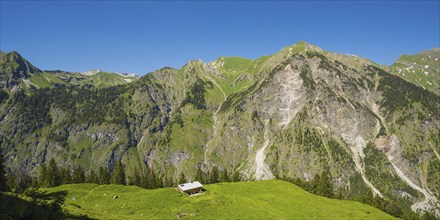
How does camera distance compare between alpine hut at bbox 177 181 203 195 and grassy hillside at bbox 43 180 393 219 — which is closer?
grassy hillside at bbox 43 180 393 219

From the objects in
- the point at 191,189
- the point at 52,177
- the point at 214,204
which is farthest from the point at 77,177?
the point at 214,204

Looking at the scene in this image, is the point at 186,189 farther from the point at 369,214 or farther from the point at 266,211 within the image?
the point at 369,214

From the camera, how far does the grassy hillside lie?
233 feet

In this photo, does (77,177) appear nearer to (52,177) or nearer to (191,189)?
(52,177)

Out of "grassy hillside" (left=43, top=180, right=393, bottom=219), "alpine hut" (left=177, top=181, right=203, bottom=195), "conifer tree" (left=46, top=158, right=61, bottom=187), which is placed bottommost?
"grassy hillside" (left=43, top=180, right=393, bottom=219)

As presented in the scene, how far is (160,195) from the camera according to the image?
268 feet

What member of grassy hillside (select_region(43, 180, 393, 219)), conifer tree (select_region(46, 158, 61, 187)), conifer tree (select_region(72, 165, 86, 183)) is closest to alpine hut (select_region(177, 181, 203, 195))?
grassy hillside (select_region(43, 180, 393, 219))

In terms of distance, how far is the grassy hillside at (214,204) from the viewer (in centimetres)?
7106

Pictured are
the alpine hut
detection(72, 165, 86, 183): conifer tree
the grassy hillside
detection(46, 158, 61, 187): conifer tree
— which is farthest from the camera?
detection(72, 165, 86, 183): conifer tree

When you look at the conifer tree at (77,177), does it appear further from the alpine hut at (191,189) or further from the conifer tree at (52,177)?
the alpine hut at (191,189)

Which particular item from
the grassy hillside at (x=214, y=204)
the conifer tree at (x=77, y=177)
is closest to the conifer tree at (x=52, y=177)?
the conifer tree at (x=77, y=177)

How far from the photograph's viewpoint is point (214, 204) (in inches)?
2992

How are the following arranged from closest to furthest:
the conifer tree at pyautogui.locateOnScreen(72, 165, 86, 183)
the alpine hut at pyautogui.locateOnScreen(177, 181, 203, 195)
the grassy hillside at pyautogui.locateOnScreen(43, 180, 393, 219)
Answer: the grassy hillside at pyautogui.locateOnScreen(43, 180, 393, 219), the alpine hut at pyautogui.locateOnScreen(177, 181, 203, 195), the conifer tree at pyautogui.locateOnScreen(72, 165, 86, 183)

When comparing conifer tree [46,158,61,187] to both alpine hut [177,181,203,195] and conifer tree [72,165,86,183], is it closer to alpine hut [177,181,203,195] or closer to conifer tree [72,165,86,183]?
conifer tree [72,165,86,183]
